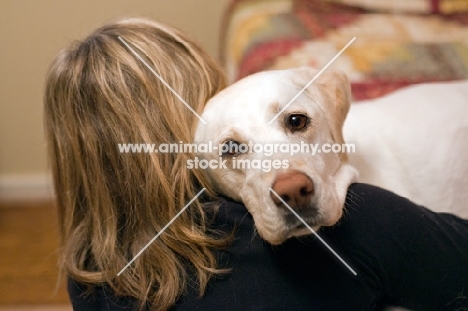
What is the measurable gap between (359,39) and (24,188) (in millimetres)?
2059

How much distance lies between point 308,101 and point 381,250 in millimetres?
382

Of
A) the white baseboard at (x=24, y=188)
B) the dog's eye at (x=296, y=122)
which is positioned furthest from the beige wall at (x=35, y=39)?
the dog's eye at (x=296, y=122)

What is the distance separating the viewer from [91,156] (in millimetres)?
1089

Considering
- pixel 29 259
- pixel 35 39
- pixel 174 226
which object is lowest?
pixel 29 259

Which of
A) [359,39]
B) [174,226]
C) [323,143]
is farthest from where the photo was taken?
[359,39]

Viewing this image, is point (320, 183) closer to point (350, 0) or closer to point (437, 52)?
point (437, 52)

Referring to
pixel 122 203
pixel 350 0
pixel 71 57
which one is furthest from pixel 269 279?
pixel 350 0

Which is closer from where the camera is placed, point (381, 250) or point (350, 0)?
point (381, 250)

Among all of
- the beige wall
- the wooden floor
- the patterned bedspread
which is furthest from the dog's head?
the beige wall

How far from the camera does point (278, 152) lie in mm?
1016

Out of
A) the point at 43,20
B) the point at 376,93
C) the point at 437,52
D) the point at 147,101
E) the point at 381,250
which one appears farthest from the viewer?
the point at 43,20

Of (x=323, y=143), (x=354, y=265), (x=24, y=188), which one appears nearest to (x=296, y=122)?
(x=323, y=143)

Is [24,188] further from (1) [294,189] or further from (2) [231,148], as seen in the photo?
(1) [294,189]

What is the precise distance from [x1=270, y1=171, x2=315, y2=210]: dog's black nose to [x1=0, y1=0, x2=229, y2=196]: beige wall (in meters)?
2.06
